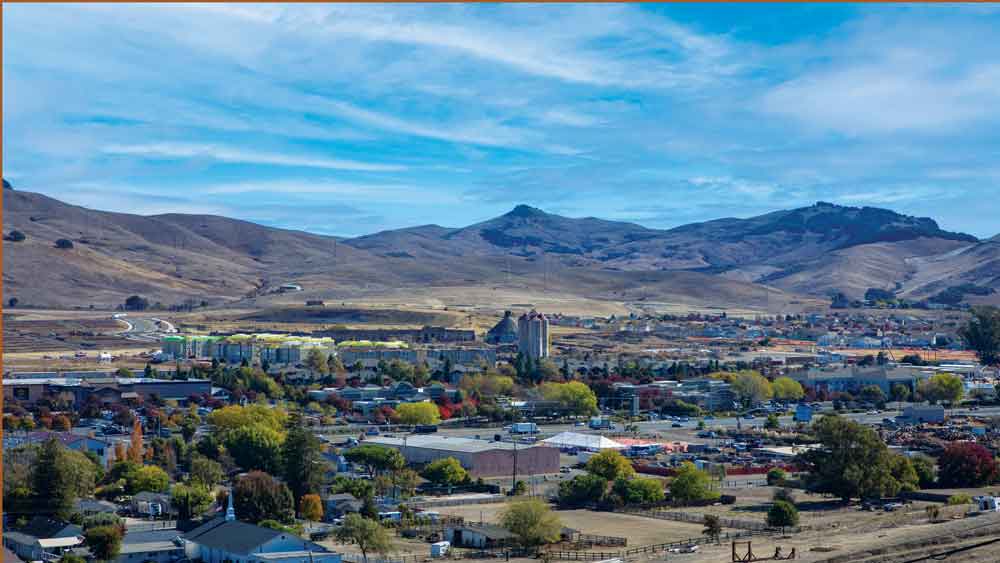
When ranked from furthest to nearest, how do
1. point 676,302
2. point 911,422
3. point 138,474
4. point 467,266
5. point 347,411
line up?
point 467,266, point 676,302, point 347,411, point 911,422, point 138,474

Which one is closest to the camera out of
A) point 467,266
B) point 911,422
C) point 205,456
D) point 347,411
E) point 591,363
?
point 205,456

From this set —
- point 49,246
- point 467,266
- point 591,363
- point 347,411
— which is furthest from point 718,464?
point 467,266

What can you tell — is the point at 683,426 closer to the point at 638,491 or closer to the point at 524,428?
the point at 524,428

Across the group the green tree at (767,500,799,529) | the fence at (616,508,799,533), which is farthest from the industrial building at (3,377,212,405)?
the green tree at (767,500,799,529)

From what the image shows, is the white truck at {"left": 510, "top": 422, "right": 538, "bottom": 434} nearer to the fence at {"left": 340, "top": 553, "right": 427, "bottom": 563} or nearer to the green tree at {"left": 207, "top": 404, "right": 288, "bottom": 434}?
the green tree at {"left": 207, "top": 404, "right": 288, "bottom": 434}

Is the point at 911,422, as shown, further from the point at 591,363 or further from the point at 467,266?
the point at 467,266

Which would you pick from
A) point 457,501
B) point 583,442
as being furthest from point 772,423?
point 457,501
